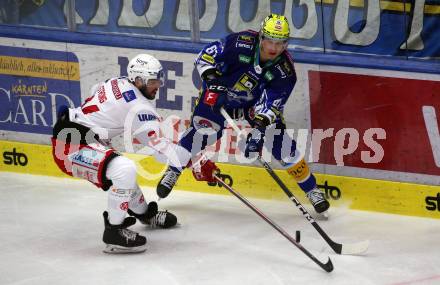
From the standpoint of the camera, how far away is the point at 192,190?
21.5 feet

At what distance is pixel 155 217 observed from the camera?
5.62 m

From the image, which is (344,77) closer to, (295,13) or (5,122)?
(295,13)

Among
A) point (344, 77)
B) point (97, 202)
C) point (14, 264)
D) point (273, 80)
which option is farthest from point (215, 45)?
point (14, 264)

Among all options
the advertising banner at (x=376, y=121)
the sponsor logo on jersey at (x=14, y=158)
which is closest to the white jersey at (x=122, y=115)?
the advertising banner at (x=376, y=121)

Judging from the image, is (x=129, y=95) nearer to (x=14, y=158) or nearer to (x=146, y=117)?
(x=146, y=117)

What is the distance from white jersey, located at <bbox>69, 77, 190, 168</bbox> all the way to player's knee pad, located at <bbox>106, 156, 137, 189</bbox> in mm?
209

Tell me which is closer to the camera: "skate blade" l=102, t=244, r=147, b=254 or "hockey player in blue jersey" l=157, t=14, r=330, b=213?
"skate blade" l=102, t=244, r=147, b=254

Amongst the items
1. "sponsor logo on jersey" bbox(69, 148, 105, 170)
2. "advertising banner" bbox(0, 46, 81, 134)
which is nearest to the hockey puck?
"sponsor logo on jersey" bbox(69, 148, 105, 170)

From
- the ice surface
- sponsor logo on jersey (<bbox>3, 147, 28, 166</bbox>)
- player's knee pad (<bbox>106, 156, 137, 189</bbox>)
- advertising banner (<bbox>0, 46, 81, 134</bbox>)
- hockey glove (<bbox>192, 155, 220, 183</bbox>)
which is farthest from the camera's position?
sponsor logo on jersey (<bbox>3, 147, 28, 166</bbox>)

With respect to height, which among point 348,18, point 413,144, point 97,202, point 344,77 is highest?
point 348,18

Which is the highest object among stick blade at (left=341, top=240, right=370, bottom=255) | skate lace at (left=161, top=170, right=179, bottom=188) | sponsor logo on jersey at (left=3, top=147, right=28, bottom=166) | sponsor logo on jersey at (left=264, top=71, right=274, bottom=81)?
sponsor logo on jersey at (left=264, top=71, right=274, bottom=81)

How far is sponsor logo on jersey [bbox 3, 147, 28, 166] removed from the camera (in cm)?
691

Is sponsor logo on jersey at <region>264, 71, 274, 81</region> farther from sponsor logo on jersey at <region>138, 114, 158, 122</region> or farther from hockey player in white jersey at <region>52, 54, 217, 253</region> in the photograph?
sponsor logo on jersey at <region>138, 114, 158, 122</region>

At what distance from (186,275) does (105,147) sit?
0.94 m
